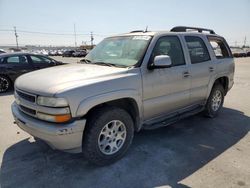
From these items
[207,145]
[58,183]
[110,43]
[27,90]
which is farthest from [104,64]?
[207,145]

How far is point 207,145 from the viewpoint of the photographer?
3969mm

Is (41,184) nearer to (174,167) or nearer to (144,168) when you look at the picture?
(144,168)

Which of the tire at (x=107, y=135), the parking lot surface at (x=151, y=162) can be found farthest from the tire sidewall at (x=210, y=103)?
the tire at (x=107, y=135)

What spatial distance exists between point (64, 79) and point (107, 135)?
3.28 feet

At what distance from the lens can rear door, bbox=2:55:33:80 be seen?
8798 mm

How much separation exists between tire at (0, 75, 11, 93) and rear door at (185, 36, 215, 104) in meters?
7.23

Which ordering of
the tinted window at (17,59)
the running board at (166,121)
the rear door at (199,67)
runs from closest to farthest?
the running board at (166,121), the rear door at (199,67), the tinted window at (17,59)

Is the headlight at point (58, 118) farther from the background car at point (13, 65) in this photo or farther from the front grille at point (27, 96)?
the background car at point (13, 65)

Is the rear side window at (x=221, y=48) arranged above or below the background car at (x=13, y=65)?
above

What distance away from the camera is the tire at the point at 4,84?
8695 millimetres

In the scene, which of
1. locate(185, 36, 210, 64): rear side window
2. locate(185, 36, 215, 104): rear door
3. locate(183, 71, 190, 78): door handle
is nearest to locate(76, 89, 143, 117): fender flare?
locate(183, 71, 190, 78): door handle

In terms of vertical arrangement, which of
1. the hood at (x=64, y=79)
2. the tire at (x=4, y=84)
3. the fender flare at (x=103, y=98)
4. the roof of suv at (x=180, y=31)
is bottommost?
the tire at (x=4, y=84)

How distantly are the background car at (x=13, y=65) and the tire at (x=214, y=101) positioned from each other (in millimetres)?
7195

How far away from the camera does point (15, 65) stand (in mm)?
9008
